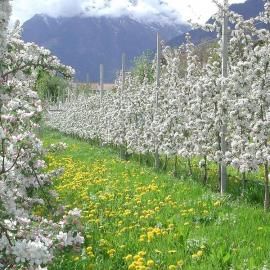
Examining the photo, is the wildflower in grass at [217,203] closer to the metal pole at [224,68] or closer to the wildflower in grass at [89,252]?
the metal pole at [224,68]

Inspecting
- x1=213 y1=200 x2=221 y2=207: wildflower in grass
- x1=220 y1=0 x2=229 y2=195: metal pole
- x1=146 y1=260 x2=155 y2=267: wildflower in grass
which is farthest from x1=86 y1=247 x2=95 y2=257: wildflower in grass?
x1=220 y1=0 x2=229 y2=195: metal pole

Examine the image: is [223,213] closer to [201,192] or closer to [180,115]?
[201,192]

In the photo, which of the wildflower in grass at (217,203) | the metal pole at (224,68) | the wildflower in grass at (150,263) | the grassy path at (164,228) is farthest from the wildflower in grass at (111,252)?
the metal pole at (224,68)

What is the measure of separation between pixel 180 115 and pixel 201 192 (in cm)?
349

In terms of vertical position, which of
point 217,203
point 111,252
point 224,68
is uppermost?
point 224,68

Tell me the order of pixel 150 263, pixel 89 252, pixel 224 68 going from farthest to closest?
pixel 224 68
pixel 89 252
pixel 150 263

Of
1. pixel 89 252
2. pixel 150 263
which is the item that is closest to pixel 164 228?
pixel 89 252

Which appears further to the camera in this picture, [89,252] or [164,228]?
[164,228]

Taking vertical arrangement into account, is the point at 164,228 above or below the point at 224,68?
below

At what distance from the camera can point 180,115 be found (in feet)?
45.3

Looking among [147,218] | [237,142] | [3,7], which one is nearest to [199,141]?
[237,142]

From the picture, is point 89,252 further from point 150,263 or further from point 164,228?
point 164,228

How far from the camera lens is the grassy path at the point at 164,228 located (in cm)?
625

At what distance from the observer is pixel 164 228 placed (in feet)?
25.7
